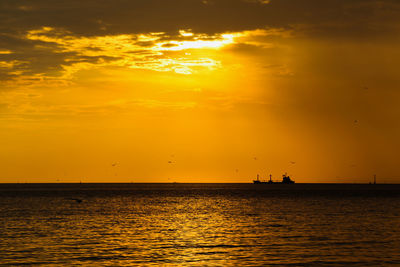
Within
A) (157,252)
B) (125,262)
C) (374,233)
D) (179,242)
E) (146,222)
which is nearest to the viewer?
(125,262)

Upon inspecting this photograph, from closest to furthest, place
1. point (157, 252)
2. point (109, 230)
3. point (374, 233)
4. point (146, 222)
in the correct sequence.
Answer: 1. point (157, 252)
2. point (374, 233)
3. point (109, 230)
4. point (146, 222)

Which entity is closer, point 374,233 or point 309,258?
point 309,258

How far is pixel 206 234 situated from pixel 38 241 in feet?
68.3

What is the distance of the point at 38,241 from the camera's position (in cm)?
6075

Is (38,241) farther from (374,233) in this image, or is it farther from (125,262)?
(374,233)

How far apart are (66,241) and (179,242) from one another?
43.2 ft

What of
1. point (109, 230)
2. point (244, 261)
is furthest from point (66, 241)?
point (244, 261)

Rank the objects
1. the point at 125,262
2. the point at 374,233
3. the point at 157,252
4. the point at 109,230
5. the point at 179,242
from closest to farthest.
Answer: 1. the point at 125,262
2. the point at 157,252
3. the point at 179,242
4. the point at 374,233
5. the point at 109,230

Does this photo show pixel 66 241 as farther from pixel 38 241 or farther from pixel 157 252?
pixel 157 252

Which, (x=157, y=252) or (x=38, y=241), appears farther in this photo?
(x=38, y=241)

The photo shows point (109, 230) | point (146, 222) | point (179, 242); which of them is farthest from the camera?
point (146, 222)

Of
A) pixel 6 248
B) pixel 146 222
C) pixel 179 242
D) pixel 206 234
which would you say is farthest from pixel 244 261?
pixel 146 222

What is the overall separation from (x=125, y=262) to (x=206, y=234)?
22.2 metres

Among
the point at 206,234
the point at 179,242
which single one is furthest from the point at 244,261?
the point at 206,234
